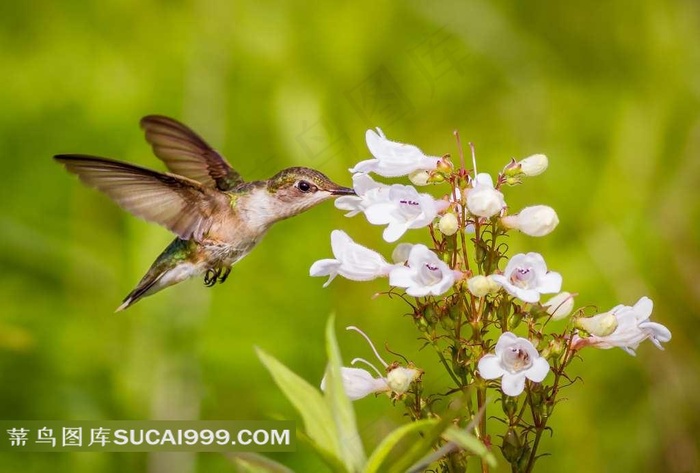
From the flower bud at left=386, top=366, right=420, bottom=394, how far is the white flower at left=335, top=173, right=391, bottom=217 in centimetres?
30

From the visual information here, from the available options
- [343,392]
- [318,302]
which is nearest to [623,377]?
[318,302]

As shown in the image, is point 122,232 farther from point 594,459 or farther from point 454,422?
point 454,422

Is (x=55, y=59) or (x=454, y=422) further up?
(x=55, y=59)

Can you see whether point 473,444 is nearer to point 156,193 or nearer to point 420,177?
point 420,177

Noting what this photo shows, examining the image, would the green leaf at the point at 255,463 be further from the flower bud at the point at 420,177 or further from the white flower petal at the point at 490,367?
the flower bud at the point at 420,177

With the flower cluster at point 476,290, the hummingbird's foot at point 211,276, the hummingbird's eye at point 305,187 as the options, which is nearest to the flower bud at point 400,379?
the flower cluster at point 476,290

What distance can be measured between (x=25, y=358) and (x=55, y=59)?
1.39 meters

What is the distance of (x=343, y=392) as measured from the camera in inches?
60.7

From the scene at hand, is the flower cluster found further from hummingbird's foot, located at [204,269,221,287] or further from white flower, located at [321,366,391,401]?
hummingbird's foot, located at [204,269,221,287]

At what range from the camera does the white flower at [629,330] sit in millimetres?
1696

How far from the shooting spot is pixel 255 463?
148cm

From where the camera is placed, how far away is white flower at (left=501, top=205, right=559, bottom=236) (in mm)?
1698

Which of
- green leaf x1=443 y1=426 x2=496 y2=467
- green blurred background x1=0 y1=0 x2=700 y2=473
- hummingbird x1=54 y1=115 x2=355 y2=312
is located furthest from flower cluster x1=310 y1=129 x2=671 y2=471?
green blurred background x1=0 y1=0 x2=700 y2=473

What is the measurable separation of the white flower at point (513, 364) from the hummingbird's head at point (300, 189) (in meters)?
0.73
